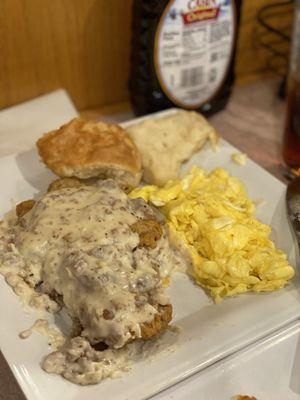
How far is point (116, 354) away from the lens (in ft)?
2.48

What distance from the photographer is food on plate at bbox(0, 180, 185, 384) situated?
74 centimetres

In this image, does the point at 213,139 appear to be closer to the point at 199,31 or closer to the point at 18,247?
the point at 199,31

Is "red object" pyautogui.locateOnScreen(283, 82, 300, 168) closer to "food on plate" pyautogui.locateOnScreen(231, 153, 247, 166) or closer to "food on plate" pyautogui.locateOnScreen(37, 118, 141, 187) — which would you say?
"food on plate" pyautogui.locateOnScreen(231, 153, 247, 166)

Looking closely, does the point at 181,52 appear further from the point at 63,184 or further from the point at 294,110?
the point at 63,184

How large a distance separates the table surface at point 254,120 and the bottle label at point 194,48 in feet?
0.34

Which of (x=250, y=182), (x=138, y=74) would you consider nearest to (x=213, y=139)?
(x=250, y=182)

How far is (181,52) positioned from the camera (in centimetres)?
120

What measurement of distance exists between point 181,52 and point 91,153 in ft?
1.15

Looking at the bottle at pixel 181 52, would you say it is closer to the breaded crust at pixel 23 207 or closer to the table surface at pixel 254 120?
the table surface at pixel 254 120

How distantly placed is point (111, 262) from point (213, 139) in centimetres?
42

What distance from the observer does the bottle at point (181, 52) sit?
1.14 metres

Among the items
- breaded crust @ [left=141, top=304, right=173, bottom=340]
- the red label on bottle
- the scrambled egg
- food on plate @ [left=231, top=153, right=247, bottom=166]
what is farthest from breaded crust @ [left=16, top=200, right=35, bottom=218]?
the red label on bottle

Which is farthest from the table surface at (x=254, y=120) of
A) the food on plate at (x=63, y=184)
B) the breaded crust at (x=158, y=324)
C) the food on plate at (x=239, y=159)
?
the breaded crust at (x=158, y=324)

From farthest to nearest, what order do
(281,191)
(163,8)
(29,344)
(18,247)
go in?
(163,8), (281,191), (18,247), (29,344)
